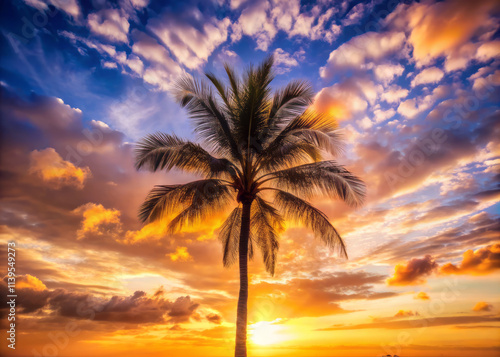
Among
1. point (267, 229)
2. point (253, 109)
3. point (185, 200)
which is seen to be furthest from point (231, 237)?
point (253, 109)

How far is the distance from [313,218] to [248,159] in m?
3.84

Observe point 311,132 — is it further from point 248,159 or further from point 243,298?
point 243,298

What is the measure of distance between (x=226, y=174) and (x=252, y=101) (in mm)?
3458

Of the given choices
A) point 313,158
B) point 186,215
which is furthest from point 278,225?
point 186,215

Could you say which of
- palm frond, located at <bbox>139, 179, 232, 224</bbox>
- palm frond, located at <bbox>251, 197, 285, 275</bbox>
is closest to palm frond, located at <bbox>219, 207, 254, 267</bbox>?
palm frond, located at <bbox>251, 197, 285, 275</bbox>

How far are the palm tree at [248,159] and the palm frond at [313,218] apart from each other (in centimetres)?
4

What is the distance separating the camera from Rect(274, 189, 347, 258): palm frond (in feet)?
46.3

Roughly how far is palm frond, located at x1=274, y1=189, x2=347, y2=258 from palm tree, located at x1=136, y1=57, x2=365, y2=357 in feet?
0.14

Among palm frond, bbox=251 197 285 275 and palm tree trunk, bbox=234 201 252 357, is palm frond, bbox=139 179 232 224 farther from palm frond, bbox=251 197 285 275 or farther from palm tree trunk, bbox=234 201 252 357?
palm frond, bbox=251 197 285 275

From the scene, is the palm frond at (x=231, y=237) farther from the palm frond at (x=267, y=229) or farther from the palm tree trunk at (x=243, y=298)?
the palm tree trunk at (x=243, y=298)

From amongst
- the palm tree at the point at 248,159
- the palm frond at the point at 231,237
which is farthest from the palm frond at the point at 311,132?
the palm frond at the point at 231,237

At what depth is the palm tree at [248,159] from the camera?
13859mm

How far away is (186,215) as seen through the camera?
14.6m

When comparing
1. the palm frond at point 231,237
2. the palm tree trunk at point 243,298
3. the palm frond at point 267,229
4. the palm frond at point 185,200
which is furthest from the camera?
the palm frond at point 231,237
